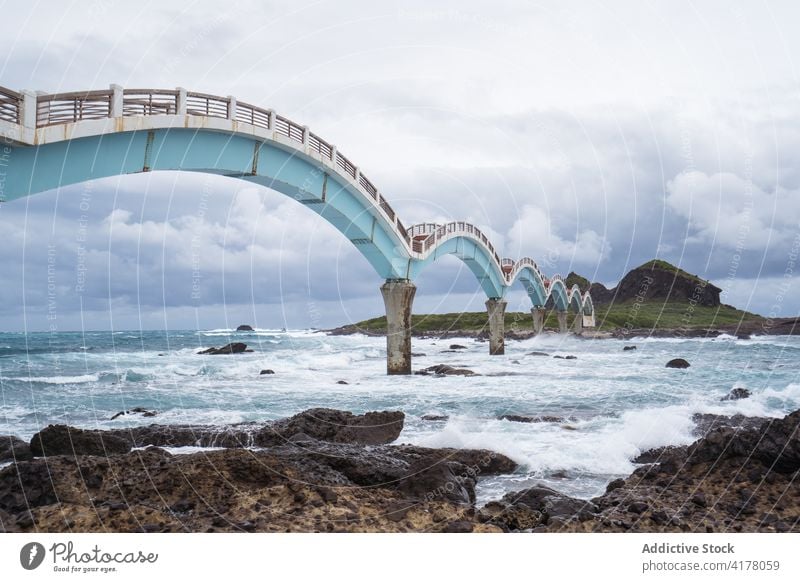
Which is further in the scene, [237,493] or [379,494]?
[379,494]

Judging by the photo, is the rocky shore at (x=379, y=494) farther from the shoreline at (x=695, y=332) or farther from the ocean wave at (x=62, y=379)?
the shoreline at (x=695, y=332)

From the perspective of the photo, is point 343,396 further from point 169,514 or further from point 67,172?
point 169,514

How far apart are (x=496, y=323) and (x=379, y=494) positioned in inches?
2147

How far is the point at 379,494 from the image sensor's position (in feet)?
32.6

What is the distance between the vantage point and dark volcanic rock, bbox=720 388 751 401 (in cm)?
2478

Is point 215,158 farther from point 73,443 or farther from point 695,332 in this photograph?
point 695,332

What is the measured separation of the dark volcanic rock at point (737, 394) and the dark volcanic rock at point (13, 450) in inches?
897

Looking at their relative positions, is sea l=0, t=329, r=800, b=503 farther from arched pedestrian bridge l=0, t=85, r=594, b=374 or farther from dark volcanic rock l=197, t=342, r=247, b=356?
dark volcanic rock l=197, t=342, r=247, b=356

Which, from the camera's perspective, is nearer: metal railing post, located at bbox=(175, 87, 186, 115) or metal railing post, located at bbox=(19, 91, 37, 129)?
metal railing post, located at bbox=(19, 91, 37, 129)

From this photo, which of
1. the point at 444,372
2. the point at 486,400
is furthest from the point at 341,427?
the point at 444,372

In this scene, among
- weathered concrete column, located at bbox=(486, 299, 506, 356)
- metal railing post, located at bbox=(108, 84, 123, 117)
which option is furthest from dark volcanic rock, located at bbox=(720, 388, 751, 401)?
weathered concrete column, located at bbox=(486, 299, 506, 356)

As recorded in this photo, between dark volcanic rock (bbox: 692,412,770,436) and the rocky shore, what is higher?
the rocky shore

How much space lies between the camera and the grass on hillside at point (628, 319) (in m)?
127

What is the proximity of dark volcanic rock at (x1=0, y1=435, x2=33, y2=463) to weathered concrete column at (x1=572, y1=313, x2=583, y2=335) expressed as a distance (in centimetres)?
11045
